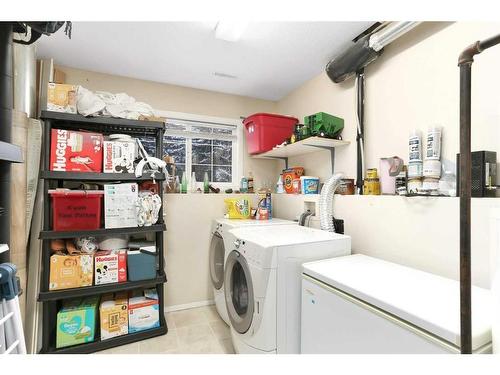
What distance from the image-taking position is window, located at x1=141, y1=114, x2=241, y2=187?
9.35 feet

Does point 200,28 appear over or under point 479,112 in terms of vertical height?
over

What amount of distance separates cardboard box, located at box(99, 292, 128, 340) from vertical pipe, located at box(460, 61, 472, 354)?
2.22 m

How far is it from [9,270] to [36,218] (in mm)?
1468

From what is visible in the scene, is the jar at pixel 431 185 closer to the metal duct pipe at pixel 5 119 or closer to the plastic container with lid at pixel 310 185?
the plastic container with lid at pixel 310 185

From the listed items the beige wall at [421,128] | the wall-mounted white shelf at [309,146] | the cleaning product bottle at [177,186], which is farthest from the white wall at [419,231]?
the cleaning product bottle at [177,186]

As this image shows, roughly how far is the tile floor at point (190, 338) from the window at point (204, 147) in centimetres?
151

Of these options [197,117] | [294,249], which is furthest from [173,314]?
[197,117]

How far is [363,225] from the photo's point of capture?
1735 mm

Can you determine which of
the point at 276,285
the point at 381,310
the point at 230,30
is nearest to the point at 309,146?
the point at 230,30

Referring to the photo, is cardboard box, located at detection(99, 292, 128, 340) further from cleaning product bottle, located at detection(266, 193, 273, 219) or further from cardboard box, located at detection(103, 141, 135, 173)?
cleaning product bottle, located at detection(266, 193, 273, 219)

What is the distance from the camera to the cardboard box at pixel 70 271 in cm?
179

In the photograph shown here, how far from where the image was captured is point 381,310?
0.91 m

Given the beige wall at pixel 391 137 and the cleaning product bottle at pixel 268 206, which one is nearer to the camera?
the beige wall at pixel 391 137

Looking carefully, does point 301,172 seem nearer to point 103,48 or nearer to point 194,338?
point 194,338
